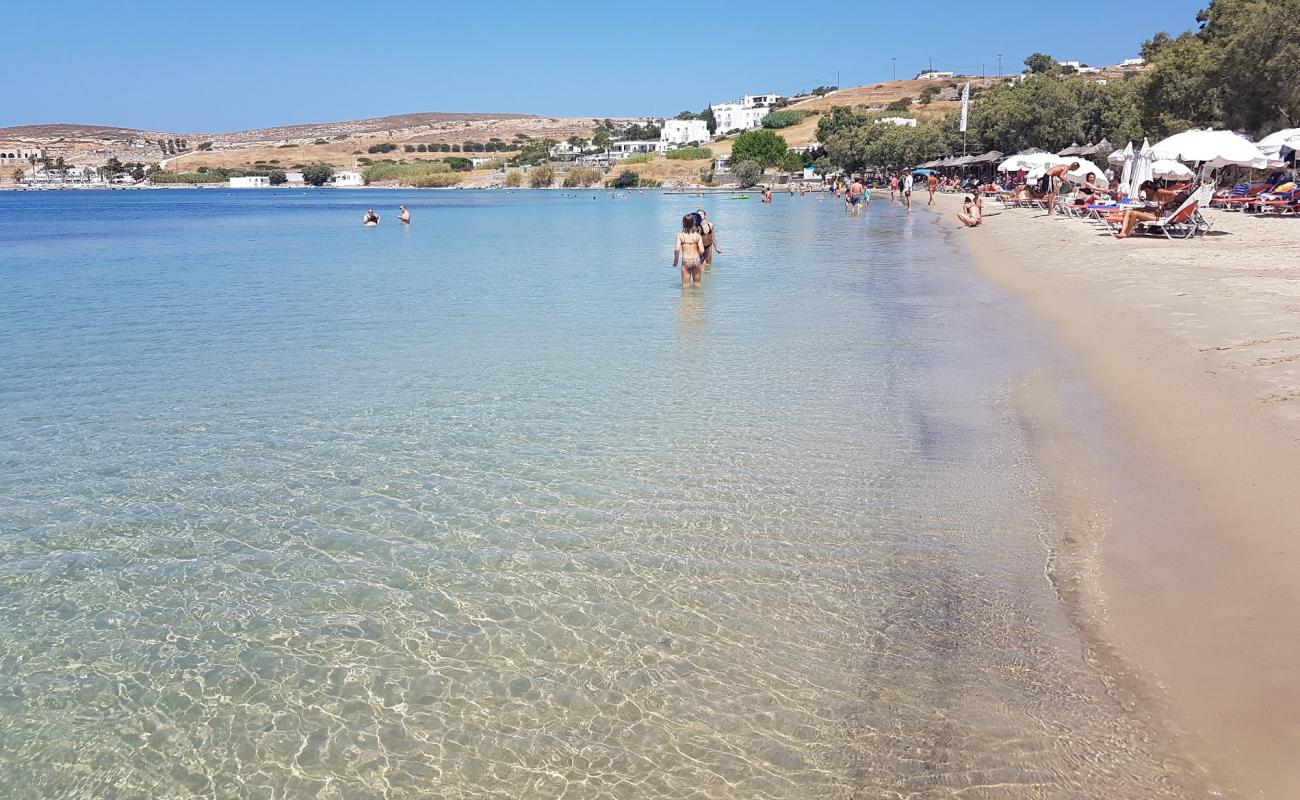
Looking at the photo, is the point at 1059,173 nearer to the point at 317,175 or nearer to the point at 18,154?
the point at 317,175

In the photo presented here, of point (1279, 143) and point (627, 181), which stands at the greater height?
point (627, 181)

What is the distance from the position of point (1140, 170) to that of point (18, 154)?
9111 inches

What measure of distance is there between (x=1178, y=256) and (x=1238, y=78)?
60.9 ft

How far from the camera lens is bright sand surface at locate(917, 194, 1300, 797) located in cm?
344

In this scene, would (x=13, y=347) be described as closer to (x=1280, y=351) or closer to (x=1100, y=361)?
(x=1100, y=361)

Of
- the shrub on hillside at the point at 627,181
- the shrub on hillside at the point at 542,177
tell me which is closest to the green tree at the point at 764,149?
the shrub on hillside at the point at 627,181

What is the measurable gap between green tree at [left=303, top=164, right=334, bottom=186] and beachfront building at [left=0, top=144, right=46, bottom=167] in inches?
2459

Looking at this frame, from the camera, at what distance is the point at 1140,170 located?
22531mm

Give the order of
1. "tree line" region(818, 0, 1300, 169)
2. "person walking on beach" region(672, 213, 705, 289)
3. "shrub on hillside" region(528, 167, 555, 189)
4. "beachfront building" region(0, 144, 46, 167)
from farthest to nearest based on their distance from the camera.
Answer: "beachfront building" region(0, 144, 46, 167) → "shrub on hillside" region(528, 167, 555, 189) → "tree line" region(818, 0, 1300, 169) → "person walking on beach" region(672, 213, 705, 289)

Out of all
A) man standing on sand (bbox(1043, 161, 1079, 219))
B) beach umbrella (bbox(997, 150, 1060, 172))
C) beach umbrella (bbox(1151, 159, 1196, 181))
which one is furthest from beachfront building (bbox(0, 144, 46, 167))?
beach umbrella (bbox(1151, 159, 1196, 181))

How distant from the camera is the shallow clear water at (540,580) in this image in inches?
132

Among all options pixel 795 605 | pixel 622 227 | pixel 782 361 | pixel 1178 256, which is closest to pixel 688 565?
pixel 795 605

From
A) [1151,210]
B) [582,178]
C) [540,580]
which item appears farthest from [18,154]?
[540,580]

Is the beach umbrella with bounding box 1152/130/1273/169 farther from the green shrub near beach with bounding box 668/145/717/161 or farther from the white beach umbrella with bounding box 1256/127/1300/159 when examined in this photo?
the green shrub near beach with bounding box 668/145/717/161
